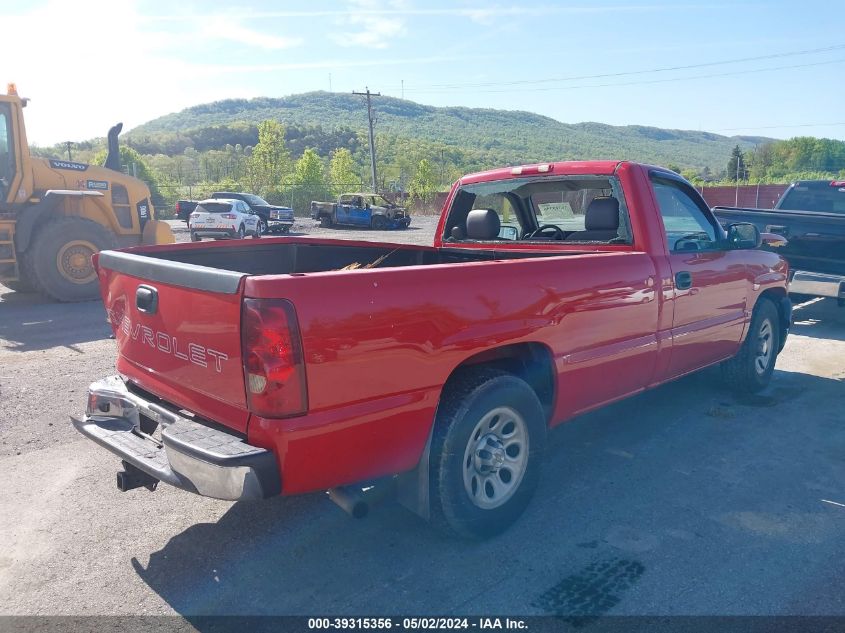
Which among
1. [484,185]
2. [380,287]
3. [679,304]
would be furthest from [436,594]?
[484,185]

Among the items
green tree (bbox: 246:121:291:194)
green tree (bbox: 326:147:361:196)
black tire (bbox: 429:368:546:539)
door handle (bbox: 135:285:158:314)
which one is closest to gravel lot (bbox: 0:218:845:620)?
black tire (bbox: 429:368:546:539)

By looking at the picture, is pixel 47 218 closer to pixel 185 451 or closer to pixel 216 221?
pixel 185 451

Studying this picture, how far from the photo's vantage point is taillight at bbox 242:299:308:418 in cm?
251

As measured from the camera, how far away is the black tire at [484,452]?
124 inches

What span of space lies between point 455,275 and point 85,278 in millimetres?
9708

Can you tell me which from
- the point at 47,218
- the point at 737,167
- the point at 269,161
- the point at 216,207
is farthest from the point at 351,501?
the point at 737,167

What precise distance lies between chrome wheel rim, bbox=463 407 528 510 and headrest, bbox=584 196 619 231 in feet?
5.61

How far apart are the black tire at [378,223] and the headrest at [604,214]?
98.7ft

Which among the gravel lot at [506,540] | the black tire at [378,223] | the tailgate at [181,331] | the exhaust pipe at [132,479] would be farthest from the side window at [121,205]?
the black tire at [378,223]

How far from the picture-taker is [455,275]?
3043mm

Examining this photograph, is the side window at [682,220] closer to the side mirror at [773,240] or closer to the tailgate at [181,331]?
the tailgate at [181,331]

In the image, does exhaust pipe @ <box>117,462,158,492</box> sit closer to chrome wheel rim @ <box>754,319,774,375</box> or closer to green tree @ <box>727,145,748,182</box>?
chrome wheel rim @ <box>754,319,774,375</box>

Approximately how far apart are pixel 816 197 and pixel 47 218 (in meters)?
12.3

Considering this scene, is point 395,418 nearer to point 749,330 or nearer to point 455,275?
point 455,275
